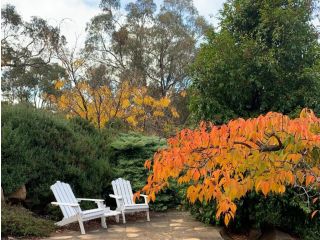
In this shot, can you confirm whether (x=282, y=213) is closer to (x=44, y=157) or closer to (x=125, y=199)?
(x=125, y=199)

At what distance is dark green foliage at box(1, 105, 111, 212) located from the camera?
19.4 ft

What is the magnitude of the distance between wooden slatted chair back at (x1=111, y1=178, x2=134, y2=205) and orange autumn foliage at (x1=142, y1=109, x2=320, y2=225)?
150 inches

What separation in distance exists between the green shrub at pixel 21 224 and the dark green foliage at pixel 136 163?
2034 mm

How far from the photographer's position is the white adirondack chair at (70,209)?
5246 mm

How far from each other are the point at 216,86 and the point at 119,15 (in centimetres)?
1831

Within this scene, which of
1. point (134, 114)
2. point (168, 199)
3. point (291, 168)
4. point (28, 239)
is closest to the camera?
point (291, 168)

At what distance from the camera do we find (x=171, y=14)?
2405 centimetres

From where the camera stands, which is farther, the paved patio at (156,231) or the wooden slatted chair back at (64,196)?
the wooden slatted chair back at (64,196)

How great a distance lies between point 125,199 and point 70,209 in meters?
1.12

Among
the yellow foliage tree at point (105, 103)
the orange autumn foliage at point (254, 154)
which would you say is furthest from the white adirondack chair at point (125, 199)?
the yellow foliage tree at point (105, 103)

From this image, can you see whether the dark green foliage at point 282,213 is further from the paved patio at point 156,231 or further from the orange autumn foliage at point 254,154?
the orange autumn foliage at point 254,154

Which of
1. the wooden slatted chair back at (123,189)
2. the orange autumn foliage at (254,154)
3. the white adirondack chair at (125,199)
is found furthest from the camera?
the wooden slatted chair back at (123,189)

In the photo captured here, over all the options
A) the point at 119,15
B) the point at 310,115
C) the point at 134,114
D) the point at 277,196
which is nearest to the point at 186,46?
the point at 119,15

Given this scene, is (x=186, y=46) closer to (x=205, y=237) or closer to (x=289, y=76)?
(x=289, y=76)
